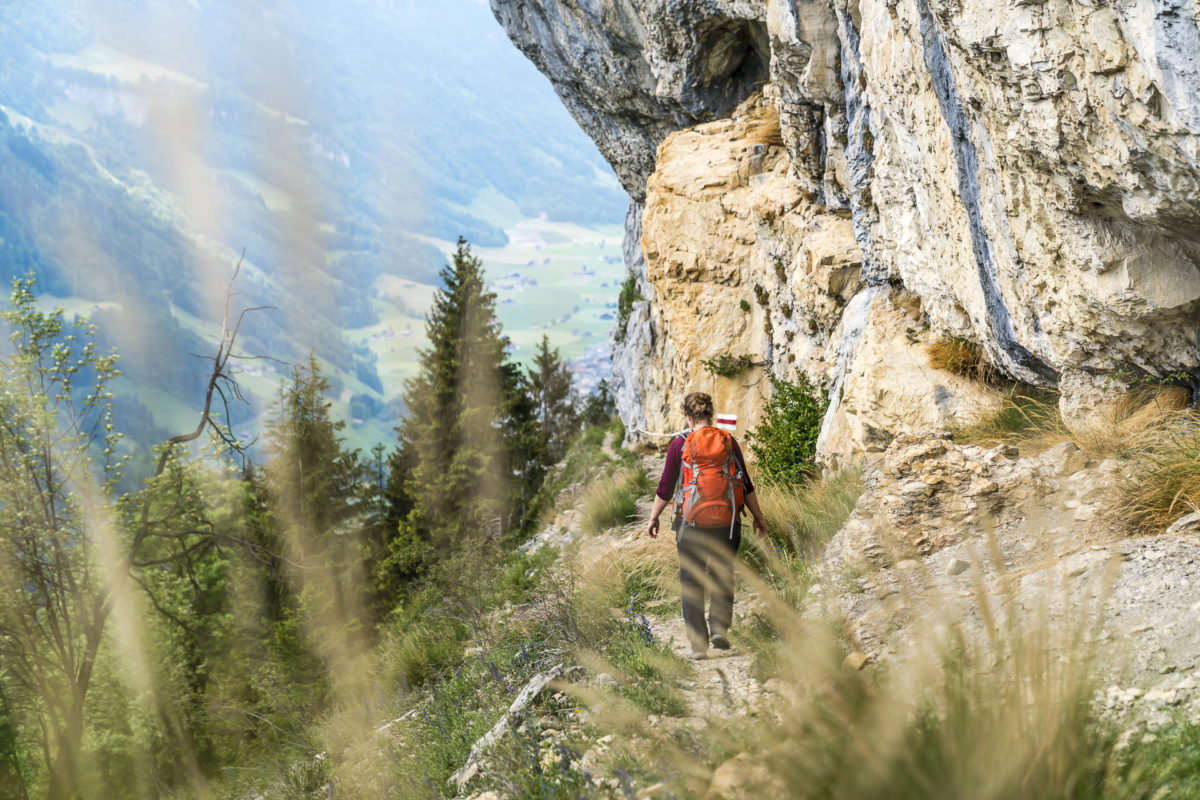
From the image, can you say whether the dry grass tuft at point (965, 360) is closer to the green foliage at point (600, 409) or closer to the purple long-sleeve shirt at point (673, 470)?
the purple long-sleeve shirt at point (673, 470)

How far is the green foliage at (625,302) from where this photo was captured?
23.3 metres

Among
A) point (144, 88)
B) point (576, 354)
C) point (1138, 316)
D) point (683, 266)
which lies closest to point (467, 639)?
point (1138, 316)

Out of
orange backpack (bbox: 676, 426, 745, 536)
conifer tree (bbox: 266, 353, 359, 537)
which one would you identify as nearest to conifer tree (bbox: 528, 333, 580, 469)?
conifer tree (bbox: 266, 353, 359, 537)

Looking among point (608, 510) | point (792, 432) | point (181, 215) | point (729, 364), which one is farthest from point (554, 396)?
point (181, 215)

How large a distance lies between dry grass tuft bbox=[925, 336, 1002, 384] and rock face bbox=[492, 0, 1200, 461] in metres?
0.16

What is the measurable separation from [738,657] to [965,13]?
13.5 feet

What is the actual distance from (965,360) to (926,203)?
1.70 meters

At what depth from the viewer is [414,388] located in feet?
82.0

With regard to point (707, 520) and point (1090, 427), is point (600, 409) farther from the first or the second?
point (707, 520)

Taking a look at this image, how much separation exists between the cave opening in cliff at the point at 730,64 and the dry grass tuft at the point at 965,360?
11.1 m

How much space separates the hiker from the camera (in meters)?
4.50

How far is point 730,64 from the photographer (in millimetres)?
17922

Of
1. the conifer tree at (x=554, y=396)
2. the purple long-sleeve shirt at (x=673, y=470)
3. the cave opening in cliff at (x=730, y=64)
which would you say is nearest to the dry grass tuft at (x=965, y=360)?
the purple long-sleeve shirt at (x=673, y=470)

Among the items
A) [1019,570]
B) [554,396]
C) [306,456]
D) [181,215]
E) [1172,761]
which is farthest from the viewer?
[181,215]
